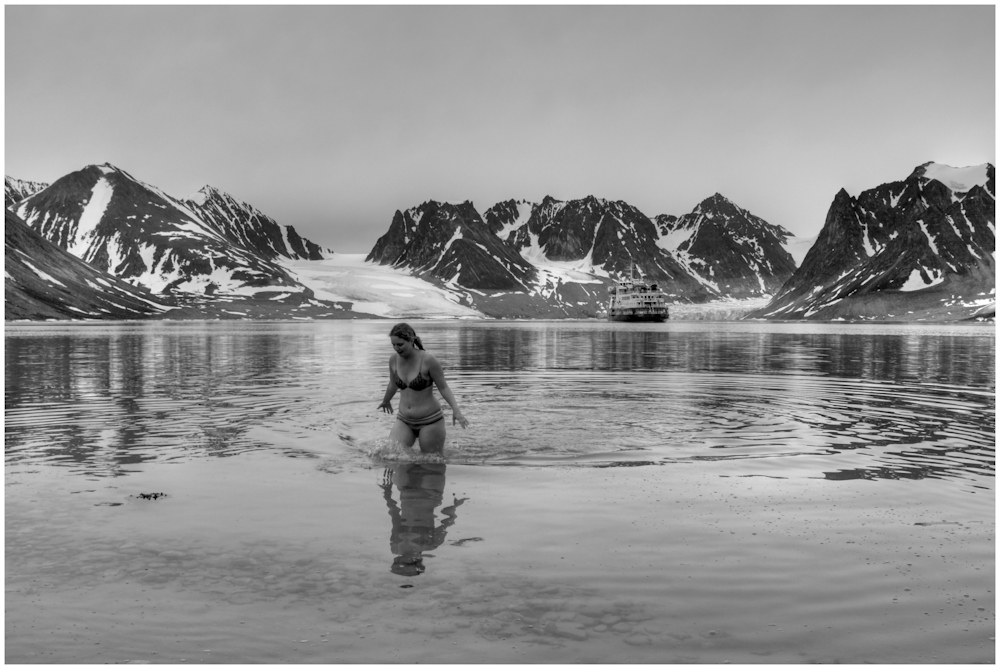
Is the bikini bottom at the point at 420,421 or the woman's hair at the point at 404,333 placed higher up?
the woman's hair at the point at 404,333

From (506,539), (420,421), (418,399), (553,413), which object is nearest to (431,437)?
(420,421)

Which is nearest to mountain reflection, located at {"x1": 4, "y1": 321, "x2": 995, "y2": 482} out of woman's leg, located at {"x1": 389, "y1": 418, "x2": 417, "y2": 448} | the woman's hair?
woman's leg, located at {"x1": 389, "y1": 418, "x2": 417, "y2": 448}

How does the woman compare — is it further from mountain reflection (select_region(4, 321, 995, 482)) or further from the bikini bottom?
mountain reflection (select_region(4, 321, 995, 482))

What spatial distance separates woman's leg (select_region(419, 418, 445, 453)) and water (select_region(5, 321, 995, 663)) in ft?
1.09

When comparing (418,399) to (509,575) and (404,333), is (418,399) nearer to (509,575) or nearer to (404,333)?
(404,333)

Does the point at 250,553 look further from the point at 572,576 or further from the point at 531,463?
the point at 531,463

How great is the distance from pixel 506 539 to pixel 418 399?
6.34 m

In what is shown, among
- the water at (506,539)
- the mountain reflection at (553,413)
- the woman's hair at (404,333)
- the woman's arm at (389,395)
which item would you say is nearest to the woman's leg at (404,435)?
the water at (506,539)

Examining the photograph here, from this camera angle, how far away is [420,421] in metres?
16.7

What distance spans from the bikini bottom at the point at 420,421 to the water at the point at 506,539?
1.90 feet

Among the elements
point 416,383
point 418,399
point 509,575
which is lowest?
point 509,575

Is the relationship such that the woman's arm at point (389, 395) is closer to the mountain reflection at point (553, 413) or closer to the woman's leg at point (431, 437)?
the woman's leg at point (431, 437)

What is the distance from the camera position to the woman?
16344mm

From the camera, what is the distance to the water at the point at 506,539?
25.0ft
